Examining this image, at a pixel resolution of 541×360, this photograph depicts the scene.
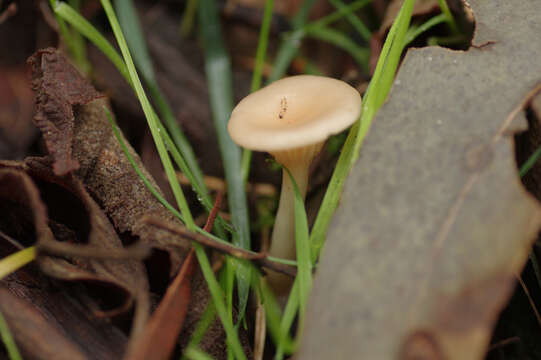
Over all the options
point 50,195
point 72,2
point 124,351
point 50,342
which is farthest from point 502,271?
point 72,2

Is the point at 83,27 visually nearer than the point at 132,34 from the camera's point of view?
Yes

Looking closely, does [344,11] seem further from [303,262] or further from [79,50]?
A: [303,262]

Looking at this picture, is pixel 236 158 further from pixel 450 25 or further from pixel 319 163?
pixel 450 25

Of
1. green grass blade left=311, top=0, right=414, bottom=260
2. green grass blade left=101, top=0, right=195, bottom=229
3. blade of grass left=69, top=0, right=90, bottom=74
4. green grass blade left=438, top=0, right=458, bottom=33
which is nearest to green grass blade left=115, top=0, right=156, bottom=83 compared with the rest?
blade of grass left=69, top=0, right=90, bottom=74

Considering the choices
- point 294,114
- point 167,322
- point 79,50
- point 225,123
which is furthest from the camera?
point 79,50

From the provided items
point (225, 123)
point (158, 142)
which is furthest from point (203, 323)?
point (225, 123)

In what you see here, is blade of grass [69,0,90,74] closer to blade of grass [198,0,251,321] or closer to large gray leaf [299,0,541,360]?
blade of grass [198,0,251,321]
